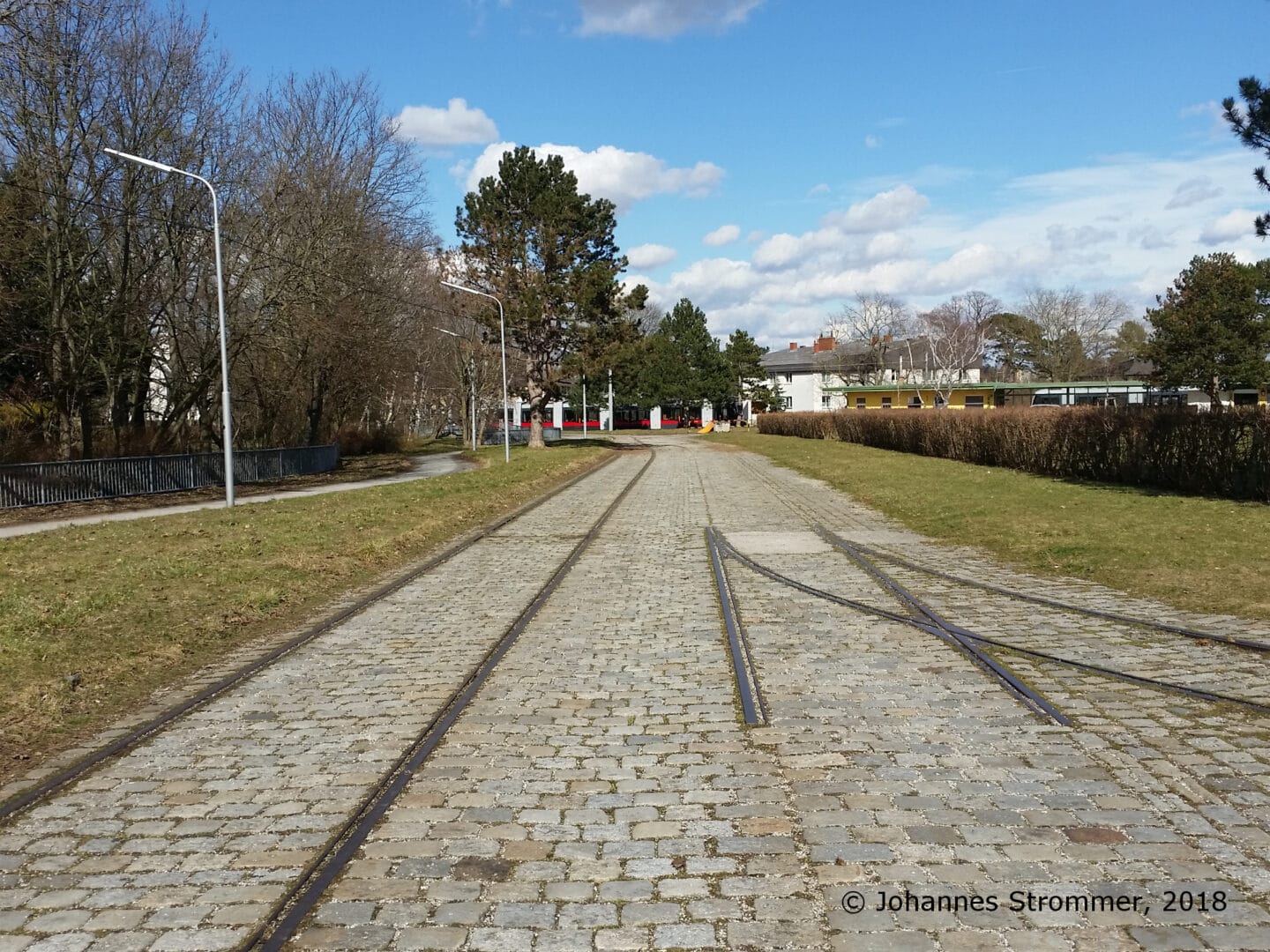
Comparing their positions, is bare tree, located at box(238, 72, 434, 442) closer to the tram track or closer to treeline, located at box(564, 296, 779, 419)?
the tram track

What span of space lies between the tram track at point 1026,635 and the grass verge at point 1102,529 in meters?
1.02

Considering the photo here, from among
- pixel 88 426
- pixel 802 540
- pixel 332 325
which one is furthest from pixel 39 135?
pixel 802 540

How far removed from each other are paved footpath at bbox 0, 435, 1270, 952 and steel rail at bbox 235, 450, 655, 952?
0.08 m

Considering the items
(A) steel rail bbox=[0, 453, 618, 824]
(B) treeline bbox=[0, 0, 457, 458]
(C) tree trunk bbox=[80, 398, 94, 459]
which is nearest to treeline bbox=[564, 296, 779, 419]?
(B) treeline bbox=[0, 0, 457, 458]

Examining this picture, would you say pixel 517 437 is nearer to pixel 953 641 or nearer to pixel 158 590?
pixel 158 590

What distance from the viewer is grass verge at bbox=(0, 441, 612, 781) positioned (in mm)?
6809

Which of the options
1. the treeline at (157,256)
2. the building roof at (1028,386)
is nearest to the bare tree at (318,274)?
the treeline at (157,256)

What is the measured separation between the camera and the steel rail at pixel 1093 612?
774 cm

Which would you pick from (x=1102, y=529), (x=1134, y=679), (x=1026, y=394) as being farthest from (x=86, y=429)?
(x=1026, y=394)

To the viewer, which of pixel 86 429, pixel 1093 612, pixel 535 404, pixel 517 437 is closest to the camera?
pixel 1093 612

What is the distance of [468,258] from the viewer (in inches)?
2180

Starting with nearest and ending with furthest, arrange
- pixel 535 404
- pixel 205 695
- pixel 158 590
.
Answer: pixel 205 695
pixel 158 590
pixel 535 404

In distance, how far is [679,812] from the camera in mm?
4473

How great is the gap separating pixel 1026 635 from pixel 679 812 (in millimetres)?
4942
